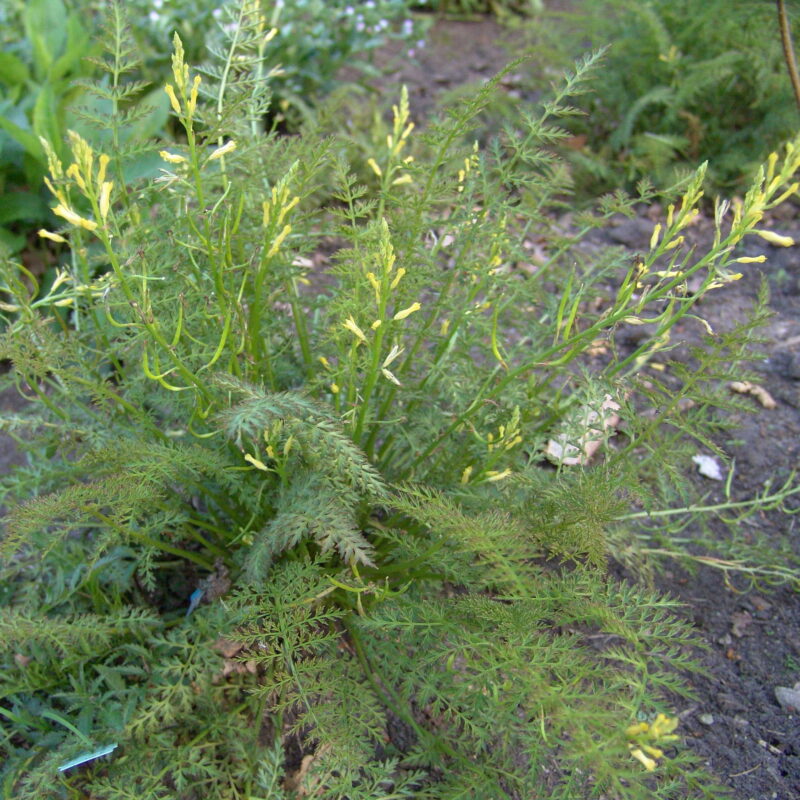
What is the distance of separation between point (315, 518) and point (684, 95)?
9.43 ft

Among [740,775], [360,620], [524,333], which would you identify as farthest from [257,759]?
[524,333]

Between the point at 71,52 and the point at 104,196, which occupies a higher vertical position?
the point at 104,196

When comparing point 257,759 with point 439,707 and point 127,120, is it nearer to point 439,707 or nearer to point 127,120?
point 439,707

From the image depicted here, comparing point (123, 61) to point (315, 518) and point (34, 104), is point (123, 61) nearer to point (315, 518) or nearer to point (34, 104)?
point (34, 104)

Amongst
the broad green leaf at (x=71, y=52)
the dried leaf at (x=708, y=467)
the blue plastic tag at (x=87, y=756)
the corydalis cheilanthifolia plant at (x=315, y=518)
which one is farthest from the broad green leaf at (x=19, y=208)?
the dried leaf at (x=708, y=467)

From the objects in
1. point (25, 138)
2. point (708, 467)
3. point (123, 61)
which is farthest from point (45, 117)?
point (708, 467)

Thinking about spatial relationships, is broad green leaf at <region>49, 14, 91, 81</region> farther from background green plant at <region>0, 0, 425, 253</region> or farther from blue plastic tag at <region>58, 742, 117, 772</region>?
blue plastic tag at <region>58, 742, 117, 772</region>

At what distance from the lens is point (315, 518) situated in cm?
156

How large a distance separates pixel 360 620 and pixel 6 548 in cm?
71

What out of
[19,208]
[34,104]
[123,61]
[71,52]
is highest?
[123,61]

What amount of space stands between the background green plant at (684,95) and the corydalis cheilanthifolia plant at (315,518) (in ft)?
5.93

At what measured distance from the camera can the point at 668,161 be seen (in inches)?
143

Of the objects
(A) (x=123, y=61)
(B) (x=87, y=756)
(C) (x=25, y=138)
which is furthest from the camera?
(C) (x=25, y=138)

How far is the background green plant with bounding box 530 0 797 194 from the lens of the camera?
3.54 metres
